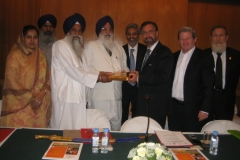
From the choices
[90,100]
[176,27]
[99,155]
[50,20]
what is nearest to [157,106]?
[90,100]

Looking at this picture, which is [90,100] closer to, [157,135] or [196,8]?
[157,135]

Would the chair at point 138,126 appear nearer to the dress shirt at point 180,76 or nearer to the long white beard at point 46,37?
the dress shirt at point 180,76

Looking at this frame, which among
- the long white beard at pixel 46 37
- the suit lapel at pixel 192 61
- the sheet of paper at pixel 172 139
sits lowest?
the sheet of paper at pixel 172 139

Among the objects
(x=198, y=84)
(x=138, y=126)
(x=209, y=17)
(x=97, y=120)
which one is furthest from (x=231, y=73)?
(x=209, y=17)

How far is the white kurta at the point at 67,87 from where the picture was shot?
2.73 metres

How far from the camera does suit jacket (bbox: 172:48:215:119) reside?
2.73 m

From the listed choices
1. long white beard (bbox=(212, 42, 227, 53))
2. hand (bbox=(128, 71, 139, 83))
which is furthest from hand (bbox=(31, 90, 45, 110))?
long white beard (bbox=(212, 42, 227, 53))

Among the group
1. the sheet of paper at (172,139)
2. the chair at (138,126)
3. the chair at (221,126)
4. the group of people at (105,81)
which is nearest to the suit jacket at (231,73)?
the group of people at (105,81)

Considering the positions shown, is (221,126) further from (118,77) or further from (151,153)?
(151,153)

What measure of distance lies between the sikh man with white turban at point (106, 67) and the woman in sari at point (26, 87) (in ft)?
2.07

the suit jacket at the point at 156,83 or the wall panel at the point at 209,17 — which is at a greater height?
the wall panel at the point at 209,17

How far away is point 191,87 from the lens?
2762 mm

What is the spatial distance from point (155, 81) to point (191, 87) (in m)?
0.42

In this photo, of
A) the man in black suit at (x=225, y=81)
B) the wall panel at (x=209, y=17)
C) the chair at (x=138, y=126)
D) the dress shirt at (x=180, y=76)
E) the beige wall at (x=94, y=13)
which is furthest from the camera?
the wall panel at (x=209, y=17)
